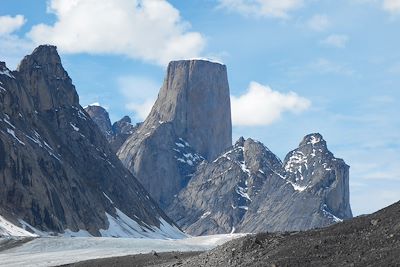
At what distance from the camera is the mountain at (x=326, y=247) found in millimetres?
28141

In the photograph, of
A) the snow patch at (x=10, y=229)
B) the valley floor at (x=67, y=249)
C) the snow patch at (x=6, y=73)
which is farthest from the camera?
the snow patch at (x=6, y=73)

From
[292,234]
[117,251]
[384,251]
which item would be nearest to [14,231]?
[117,251]

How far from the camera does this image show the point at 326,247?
3038 centimetres

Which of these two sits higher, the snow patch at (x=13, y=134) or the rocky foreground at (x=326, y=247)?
the snow patch at (x=13, y=134)

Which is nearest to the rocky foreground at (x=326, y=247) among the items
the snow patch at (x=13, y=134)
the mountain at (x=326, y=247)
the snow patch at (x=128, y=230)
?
the mountain at (x=326, y=247)

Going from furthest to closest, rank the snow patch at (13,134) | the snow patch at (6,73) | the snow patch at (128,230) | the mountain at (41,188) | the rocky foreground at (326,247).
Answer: the snow patch at (6,73), the snow patch at (128,230), the snow patch at (13,134), the mountain at (41,188), the rocky foreground at (326,247)

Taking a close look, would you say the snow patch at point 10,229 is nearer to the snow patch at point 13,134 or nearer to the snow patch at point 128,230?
the snow patch at point 13,134

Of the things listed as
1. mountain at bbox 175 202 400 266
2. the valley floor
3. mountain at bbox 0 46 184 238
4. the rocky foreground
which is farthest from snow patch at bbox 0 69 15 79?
mountain at bbox 175 202 400 266

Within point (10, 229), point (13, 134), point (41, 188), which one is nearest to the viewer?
point (10, 229)

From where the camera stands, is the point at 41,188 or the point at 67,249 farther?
the point at 41,188

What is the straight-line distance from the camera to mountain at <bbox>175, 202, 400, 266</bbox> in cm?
2814

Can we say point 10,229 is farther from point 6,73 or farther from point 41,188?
point 6,73

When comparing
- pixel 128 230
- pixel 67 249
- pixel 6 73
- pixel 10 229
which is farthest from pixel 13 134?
pixel 67 249

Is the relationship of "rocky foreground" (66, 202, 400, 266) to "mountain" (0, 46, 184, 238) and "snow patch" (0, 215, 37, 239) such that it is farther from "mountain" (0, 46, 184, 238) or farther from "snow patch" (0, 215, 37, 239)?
"mountain" (0, 46, 184, 238)
